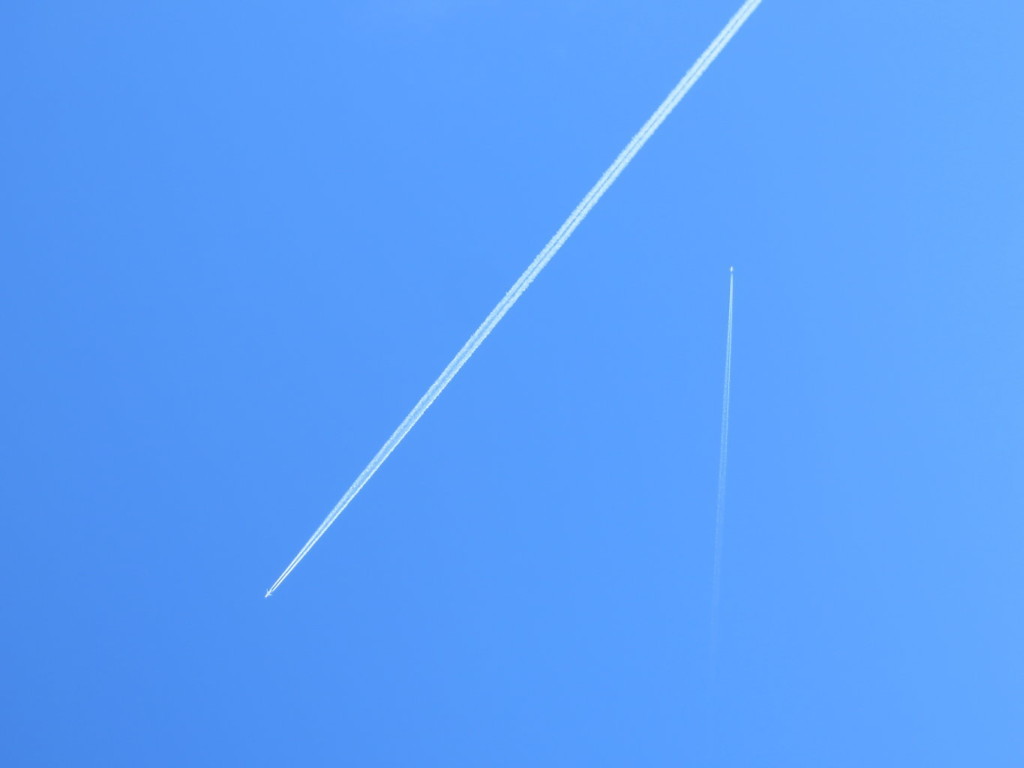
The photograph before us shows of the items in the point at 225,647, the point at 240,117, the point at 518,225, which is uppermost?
the point at 240,117

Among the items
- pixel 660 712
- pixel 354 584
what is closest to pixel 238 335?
pixel 354 584

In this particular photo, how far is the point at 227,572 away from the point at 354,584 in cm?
17

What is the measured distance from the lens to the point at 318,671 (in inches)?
43.5

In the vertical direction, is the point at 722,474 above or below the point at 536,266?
below

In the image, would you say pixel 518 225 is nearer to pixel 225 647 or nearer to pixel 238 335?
pixel 238 335

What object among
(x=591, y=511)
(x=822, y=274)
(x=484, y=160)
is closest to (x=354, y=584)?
(x=591, y=511)

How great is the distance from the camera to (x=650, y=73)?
104 centimetres

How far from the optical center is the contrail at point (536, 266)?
1029 mm

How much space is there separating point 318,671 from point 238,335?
452 mm

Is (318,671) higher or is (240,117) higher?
(240,117)

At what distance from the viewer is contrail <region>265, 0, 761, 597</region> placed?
1029mm

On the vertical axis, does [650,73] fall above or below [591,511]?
above

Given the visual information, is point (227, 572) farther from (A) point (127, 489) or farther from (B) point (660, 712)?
(B) point (660, 712)

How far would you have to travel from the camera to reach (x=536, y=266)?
3.49 feet
